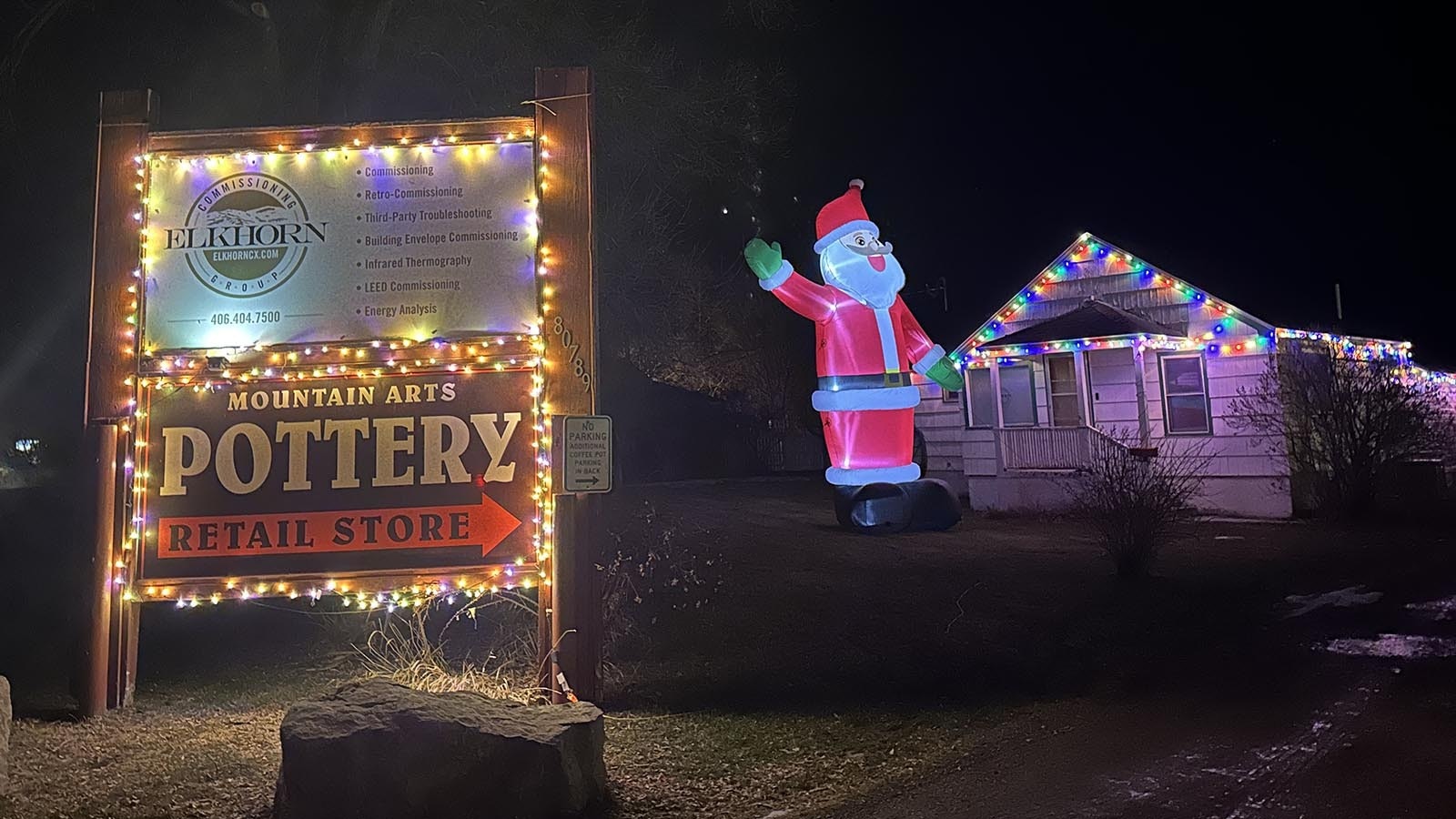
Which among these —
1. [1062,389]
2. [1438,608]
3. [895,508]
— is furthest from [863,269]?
[1062,389]

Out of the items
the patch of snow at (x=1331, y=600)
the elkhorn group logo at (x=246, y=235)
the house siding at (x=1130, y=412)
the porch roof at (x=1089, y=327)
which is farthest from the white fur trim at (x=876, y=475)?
the elkhorn group logo at (x=246, y=235)

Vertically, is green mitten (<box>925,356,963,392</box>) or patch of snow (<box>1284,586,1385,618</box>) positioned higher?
green mitten (<box>925,356,963,392</box>)

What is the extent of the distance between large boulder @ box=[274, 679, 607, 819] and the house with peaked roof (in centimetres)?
1231

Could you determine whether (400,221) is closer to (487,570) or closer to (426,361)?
(426,361)

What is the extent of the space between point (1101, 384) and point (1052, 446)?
109 inches

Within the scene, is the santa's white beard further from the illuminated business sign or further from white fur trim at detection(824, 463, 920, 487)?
the illuminated business sign

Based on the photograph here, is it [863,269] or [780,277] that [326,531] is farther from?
[863,269]

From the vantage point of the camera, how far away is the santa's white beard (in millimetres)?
11930

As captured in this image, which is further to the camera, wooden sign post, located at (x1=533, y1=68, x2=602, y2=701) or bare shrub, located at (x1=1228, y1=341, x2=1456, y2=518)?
bare shrub, located at (x1=1228, y1=341, x2=1456, y2=518)

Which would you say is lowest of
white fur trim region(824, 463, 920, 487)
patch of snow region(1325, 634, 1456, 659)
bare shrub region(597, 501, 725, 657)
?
patch of snow region(1325, 634, 1456, 659)

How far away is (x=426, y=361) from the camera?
6.01m

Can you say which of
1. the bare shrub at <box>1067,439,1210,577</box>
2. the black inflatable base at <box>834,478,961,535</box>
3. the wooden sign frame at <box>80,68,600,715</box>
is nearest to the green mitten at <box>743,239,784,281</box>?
the black inflatable base at <box>834,478,961,535</box>

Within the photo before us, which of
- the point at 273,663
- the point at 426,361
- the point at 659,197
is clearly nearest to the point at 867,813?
the point at 426,361

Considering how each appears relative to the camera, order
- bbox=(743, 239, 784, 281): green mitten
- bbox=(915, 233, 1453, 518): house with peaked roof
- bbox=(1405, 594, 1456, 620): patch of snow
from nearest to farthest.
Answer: bbox=(1405, 594, 1456, 620): patch of snow < bbox=(743, 239, 784, 281): green mitten < bbox=(915, 233, 1453, 518): house with peaked roof
